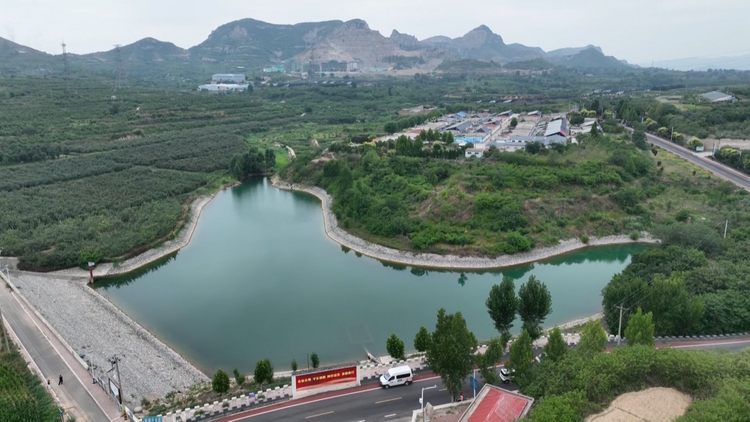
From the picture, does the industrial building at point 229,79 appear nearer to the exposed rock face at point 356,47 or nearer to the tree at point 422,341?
the exposed rock face at point 356,47

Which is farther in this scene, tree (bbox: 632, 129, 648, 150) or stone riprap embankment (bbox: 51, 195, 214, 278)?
tree (bbox: 632, 129, 648, 150)

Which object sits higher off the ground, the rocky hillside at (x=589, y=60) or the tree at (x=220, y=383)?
the rocky hillside at (x=589, y=60)

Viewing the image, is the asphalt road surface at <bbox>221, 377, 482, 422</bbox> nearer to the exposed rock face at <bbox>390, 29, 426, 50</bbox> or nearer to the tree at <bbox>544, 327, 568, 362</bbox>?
the tree at <bbox>544, 327, 568, 362</bbox>

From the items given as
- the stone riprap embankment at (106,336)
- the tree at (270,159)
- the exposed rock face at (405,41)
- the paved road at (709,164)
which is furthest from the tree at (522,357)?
the exposed rock face at (405,41)

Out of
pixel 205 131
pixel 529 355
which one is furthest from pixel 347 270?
pixel 205 131

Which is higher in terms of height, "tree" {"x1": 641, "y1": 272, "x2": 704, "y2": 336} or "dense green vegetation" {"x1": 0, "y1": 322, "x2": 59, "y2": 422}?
"tree" {"x1": 641, "y1": 272, "x2": 704, "y2": 336}

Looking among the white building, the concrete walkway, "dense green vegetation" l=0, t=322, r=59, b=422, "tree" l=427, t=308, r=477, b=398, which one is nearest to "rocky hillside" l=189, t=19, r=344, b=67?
the white building
